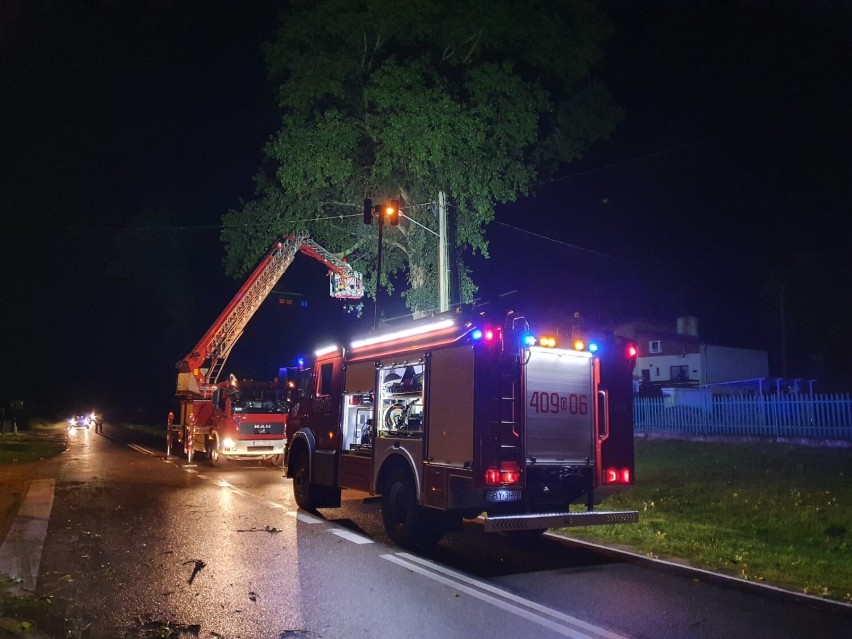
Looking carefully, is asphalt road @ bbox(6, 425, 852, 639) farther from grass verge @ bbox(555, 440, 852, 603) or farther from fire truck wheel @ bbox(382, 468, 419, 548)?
grass verge @ bbox(555, 440, 852, 603)

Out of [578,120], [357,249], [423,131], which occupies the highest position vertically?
[578,120]

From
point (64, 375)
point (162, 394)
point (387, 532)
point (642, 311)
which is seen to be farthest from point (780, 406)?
point (64, 375)

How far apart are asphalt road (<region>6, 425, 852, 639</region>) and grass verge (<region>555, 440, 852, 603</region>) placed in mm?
554

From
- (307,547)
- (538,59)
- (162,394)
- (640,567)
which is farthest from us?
(162,394)

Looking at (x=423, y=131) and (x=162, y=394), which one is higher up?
(x=423, y=131)

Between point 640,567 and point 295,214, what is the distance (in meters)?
16.2

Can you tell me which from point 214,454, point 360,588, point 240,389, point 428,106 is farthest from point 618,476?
point 214,454

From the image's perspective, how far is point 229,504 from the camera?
12.3 meters

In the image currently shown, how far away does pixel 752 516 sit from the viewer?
33.0 ft

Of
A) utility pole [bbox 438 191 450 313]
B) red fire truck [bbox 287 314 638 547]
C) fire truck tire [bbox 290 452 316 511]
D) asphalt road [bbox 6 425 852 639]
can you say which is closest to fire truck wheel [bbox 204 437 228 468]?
utility pole [bbox 438 191 450 313]

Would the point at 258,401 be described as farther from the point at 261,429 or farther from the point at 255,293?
the point at 255,293

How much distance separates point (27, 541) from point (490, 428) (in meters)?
6.00

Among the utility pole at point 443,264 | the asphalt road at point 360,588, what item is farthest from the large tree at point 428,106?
the asphalt road at point 360,588

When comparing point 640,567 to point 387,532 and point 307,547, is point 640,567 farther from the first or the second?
point 307,547
